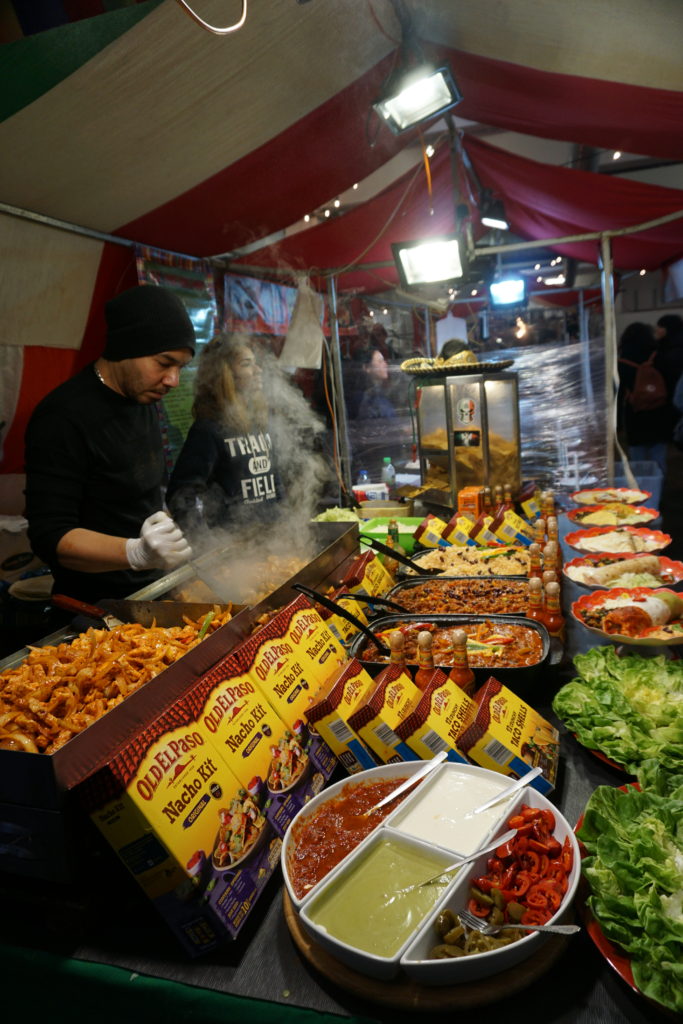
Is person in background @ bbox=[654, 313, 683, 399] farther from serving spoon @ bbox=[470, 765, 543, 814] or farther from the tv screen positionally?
serving spoon @ bbox=[470, 765, 543, 814]

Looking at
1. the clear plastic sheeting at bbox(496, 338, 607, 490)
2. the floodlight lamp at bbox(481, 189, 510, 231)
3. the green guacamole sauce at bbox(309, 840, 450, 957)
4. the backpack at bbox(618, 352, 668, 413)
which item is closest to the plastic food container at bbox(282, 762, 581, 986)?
the green guacamole sauce at bbox(309, 840, 450, 957)

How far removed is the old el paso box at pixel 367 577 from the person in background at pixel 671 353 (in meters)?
6.94

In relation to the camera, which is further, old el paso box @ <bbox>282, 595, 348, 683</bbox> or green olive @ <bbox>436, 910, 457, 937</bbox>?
old el paso box @ <bbox>282, 595, 348, 683</bbox>

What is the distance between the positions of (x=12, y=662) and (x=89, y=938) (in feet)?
2.54

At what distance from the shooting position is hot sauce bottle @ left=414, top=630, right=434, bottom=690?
1688mm

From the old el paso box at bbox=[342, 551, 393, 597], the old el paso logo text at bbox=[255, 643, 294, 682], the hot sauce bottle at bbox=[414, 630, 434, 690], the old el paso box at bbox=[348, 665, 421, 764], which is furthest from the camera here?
the old el paso box at bbox=[342, 551, 393, 597]

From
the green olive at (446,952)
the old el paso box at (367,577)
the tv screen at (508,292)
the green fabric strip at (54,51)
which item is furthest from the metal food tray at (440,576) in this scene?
the tv screen at (508,292)

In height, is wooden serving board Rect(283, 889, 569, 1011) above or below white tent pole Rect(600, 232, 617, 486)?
below

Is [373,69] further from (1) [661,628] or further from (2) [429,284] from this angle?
(1) [661,628]

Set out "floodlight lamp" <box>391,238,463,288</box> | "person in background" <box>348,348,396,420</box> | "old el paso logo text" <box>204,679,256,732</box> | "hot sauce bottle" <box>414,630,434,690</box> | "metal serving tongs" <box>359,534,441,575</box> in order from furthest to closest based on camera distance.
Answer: "person in background" <box>348,348,396,420</box> < "floodlight lamp" <box>391,238,463,288</box> < "metal serving tongs" <box>359,534,441,575</box> < "hot sauce bottle" <box>414,630,434,690</box> < "old el paso logo text" <box>204,679,256,732</box>

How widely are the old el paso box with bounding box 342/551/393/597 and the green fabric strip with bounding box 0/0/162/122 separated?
2.43 m

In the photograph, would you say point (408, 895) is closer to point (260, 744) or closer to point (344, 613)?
point (260, 744)

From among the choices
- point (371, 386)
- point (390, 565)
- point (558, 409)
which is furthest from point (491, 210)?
point (390, 565)

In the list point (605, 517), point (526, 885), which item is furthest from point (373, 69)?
point (526, 885)
